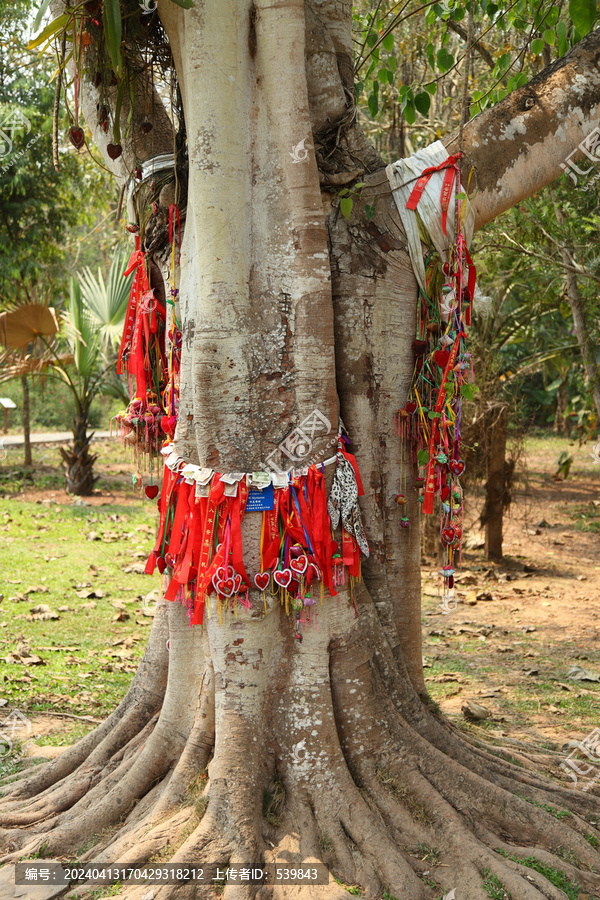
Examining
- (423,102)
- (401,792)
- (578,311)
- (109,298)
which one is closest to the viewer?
(401,792)

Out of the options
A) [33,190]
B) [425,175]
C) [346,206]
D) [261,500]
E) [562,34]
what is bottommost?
[261,500]

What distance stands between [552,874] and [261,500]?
1.64 m

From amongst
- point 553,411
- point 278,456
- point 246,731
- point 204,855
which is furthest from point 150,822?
point 553,411

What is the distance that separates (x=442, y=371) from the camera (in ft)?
10.5

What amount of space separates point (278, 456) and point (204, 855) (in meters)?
1.36

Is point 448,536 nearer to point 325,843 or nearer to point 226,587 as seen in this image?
point 226,587

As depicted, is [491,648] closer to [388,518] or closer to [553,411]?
[388,518]

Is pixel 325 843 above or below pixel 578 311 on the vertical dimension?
below

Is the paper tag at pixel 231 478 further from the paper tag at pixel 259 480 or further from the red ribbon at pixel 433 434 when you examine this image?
the red ribbon at pixel 433 434

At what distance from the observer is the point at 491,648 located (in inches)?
229

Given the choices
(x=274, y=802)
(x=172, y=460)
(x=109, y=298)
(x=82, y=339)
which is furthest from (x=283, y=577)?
(x=82, y=339)

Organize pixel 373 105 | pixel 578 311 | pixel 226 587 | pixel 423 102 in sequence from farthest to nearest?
pixel 578 311 → pixel 373 105 → pixel 423 102 → pixel 226 587

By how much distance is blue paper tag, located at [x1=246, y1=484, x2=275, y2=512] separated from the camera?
278 cm

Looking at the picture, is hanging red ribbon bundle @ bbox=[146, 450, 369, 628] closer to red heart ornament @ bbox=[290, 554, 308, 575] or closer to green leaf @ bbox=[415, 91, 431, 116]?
red heart ornament @ bbox=[290, 554, 308, 575]
